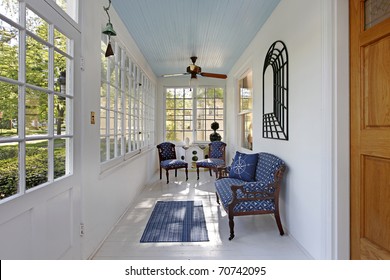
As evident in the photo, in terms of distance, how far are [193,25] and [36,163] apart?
267cm

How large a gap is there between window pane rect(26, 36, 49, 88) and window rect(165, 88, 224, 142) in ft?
16.0

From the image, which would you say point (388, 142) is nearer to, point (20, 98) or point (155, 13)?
point (20, 98)

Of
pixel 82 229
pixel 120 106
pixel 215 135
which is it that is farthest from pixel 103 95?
pixel 215 135

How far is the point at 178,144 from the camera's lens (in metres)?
6.25

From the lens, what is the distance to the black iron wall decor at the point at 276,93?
2.49 meters

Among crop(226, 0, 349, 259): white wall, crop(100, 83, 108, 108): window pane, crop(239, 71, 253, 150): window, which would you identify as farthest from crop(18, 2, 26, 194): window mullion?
crop(239, 71, 253, 150): window

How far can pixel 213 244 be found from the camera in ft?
7.33

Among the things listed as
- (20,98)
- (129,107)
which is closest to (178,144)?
(129,107)

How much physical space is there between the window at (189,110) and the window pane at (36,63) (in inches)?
192

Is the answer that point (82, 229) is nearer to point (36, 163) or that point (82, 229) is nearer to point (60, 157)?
point (60, 157)

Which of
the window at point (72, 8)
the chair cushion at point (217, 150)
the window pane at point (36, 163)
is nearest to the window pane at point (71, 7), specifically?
the window at point (72, 8)

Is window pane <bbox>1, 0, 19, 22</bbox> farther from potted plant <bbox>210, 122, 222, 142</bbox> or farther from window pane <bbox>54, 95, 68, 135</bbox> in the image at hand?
potted plant <bbox>210, 122, 222, 142</bbox>

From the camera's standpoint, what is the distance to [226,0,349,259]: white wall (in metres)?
1.61

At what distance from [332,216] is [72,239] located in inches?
79.2
